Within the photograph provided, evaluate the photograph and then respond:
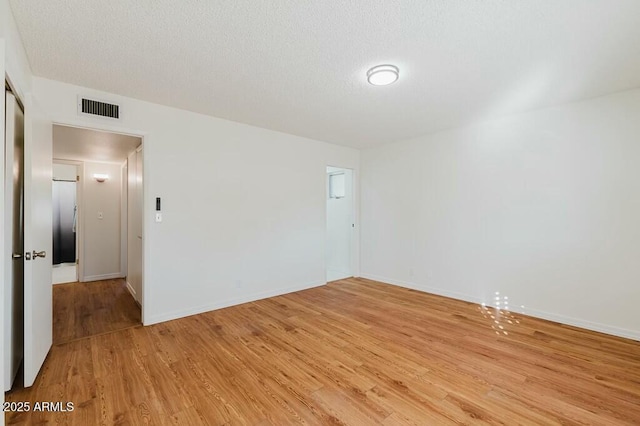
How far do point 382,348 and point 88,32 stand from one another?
350 cm

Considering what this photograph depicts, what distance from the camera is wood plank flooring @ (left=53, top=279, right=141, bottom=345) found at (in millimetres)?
3135

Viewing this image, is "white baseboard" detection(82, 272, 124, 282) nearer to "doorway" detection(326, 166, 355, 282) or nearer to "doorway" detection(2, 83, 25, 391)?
"doorway" detection(2, 83, 25, 391)

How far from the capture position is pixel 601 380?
2.21 metres

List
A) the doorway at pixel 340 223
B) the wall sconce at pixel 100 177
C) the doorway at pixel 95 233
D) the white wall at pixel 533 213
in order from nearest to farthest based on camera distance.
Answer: the white wall at pixel 533 213 < the doorway at pixel 95 233 < the wall sconce at pixel 100 177 < the doorway at pixel 340 223

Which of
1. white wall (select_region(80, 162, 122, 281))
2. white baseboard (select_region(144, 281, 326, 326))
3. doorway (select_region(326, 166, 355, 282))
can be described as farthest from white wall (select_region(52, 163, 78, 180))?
doorway (select_region(326, 166, 355, 282))

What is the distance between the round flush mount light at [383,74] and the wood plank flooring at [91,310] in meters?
3.69

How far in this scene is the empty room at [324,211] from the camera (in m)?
1.91

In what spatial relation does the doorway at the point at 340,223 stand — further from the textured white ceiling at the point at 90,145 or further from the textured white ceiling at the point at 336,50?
the textured white ceiling at the point at 90,145

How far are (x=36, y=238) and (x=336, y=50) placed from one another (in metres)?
2.76

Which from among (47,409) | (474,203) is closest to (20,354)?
(47,409)

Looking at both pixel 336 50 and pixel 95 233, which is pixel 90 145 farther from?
pixel 336 50

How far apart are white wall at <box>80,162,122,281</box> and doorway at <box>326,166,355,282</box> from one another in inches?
172

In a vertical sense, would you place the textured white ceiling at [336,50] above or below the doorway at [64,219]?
above

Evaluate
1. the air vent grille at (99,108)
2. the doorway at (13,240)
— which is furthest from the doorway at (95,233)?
the doorway at (13,240)
